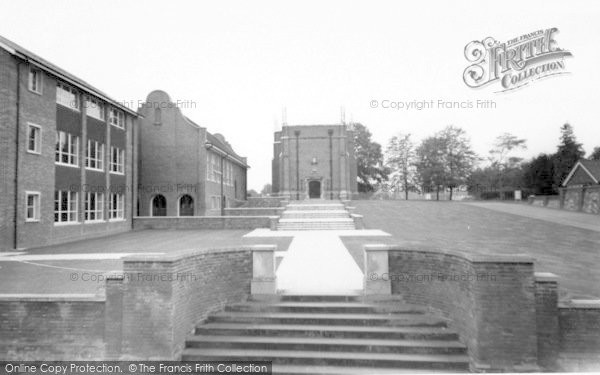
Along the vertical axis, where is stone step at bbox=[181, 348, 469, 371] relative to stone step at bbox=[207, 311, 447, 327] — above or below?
below

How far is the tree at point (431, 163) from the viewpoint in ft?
166

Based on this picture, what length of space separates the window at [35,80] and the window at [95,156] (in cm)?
433

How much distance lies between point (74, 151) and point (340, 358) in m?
19.1

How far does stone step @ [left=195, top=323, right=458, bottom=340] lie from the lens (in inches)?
236

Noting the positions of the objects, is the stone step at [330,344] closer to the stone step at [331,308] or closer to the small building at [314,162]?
the stone step at [331,308]

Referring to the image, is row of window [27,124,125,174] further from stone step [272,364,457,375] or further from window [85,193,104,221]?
stone step [272,364,457,375]

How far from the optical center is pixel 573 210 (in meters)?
27.1

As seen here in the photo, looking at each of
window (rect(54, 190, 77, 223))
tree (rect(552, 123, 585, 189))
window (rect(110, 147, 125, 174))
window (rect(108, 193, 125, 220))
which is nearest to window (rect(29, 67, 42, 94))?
window (rect(54, 190, 77, 223))

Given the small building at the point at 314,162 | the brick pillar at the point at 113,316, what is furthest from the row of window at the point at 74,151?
the small building at the point at 314,162

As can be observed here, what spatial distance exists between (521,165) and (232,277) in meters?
57.1

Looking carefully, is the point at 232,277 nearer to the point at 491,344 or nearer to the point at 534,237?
the point at 491,344

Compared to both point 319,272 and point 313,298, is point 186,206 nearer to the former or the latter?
point 319,272

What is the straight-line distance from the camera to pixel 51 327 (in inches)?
241

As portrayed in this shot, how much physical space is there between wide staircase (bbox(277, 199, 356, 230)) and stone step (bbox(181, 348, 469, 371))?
52.1 feet
